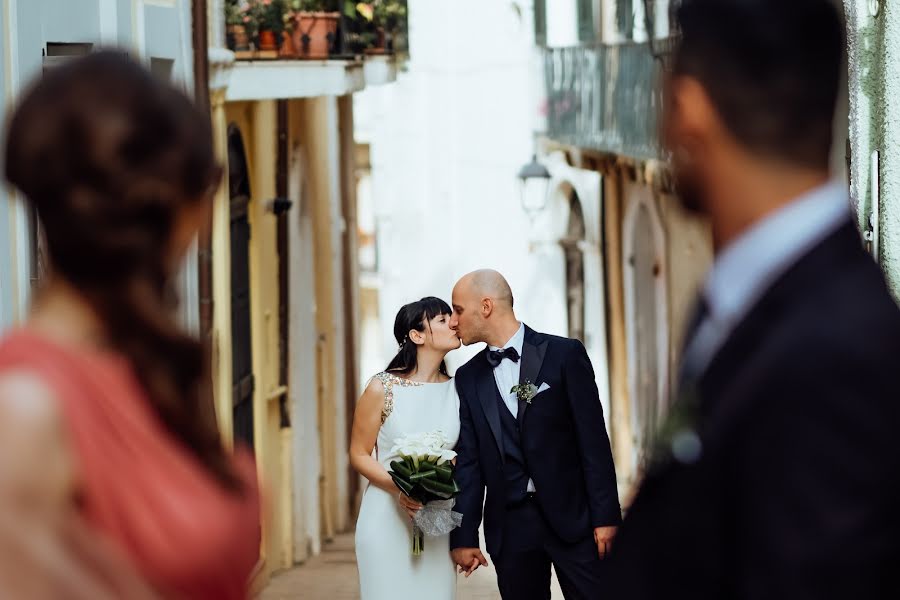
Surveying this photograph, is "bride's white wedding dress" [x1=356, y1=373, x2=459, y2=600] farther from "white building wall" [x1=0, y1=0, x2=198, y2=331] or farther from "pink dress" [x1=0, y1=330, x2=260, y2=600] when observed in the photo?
"pink dress" [x1=0, y1=330, x2=260, y2=600]

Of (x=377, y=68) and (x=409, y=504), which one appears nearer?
(x=409, y=504)

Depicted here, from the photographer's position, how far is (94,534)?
2506mm

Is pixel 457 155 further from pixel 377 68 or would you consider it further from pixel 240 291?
pixel 240 291

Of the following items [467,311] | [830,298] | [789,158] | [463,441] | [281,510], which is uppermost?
[789,158]

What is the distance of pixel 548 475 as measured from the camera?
344 inches

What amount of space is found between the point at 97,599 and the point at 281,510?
1473cm

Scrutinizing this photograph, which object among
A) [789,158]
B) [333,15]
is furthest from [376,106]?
[789,158]

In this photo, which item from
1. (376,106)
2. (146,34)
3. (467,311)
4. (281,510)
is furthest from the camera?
(376,106)

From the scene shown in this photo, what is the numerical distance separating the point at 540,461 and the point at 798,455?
6.09 m

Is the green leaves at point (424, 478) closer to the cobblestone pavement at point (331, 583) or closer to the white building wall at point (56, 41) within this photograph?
the white building wall at point (56, 41)

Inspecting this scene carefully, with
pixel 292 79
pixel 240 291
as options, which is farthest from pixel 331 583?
pixel 292 79

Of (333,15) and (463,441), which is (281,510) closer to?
(333,15)

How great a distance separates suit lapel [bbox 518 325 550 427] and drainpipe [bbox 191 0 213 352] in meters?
4.42

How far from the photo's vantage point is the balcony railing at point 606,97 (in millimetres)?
18281
